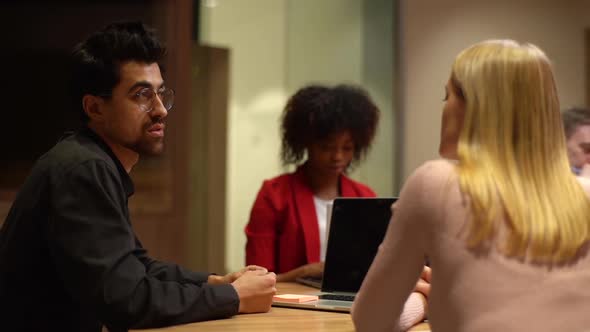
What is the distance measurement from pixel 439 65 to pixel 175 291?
3485 millimetres

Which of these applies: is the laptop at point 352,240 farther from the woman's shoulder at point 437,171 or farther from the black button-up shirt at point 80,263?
the woman's shoulder at point 437,171

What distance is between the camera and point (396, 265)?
1311 mm

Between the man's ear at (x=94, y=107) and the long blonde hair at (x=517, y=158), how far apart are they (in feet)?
3.30

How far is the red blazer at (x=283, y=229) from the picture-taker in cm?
287

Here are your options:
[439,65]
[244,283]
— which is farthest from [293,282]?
[439,65]

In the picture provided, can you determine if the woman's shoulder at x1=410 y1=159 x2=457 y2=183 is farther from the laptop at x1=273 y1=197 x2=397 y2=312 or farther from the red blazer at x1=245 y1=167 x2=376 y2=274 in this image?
the red blazer at x1=245 y1=167 x2=376 y2=274

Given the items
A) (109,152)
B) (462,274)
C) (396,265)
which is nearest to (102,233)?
(109,152)

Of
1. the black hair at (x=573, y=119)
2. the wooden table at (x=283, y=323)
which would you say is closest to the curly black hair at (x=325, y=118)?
the black hair at (x=573, y=119)

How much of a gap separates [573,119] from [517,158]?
219 centimetres

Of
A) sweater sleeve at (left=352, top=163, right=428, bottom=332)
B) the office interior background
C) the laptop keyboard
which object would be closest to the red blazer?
the laptop keyboard

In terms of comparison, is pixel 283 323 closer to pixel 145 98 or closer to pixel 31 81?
pixel 145 98

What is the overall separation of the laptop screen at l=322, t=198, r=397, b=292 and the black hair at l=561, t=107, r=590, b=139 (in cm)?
137

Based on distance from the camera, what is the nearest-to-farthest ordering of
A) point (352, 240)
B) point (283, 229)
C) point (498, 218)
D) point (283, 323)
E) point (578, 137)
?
point (498, 218)
point (283, 323)
point (352, 240)
point (283, 229)
point (578, 137)

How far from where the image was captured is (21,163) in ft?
13.1
